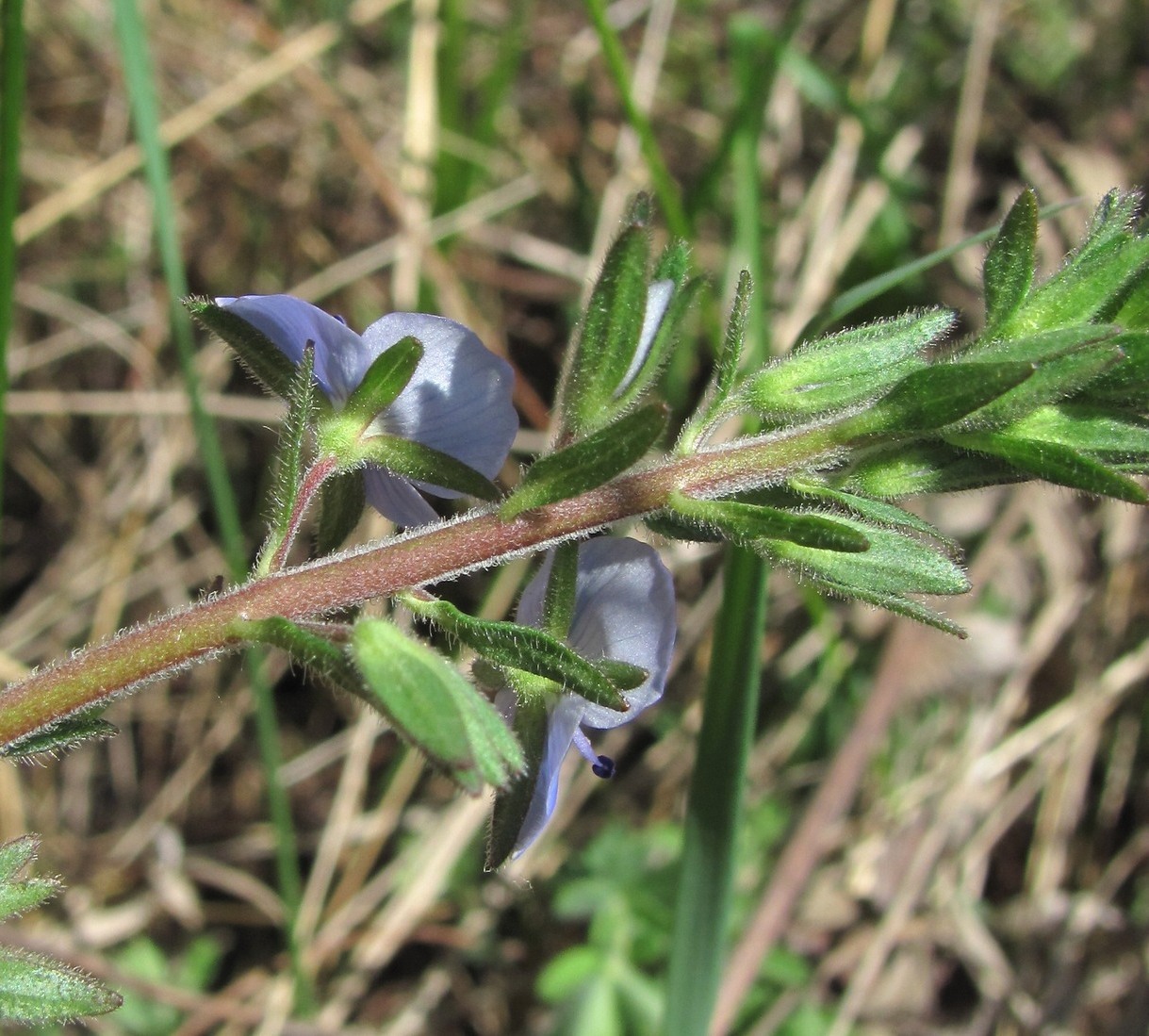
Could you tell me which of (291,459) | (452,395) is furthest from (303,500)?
(452,395)

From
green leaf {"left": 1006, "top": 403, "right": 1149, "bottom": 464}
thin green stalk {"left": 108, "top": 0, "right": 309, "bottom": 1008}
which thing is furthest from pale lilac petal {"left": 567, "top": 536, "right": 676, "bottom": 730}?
thin green stalk {"left": 108, "top": 0, "right": 309, "bottom": 1008}

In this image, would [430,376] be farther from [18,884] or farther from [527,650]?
[18,884]

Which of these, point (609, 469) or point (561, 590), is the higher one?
point (609, 469)

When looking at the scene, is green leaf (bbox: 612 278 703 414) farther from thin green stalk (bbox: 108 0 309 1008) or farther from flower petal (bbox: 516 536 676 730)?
thin green stalk (bbox: 108 0 309 1008)

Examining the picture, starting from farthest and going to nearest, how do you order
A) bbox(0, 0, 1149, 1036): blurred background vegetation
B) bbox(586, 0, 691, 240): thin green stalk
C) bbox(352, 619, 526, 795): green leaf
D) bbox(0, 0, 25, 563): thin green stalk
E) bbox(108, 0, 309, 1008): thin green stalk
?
bbox(0, 0, 1149, 1036): blurred background vegetation < bbox(586, 0, 691, 240): thin green stalk < bbox(108, 0, 309, 1008): thin green stalk < bbox(0, 0, 25, 563): thin green stalk < bbox(352, 619, 526, 795): green leaf

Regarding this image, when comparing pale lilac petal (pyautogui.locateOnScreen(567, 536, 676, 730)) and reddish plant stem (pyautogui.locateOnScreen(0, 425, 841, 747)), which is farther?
pale lilac petal (pyautogui.locateOnScreen(567, 536, 676, 730))

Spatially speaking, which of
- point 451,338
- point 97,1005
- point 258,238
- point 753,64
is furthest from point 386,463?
point 258,238

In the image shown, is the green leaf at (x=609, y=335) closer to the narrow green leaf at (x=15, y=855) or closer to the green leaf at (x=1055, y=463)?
the green leaf at (x=1055, y=463)
